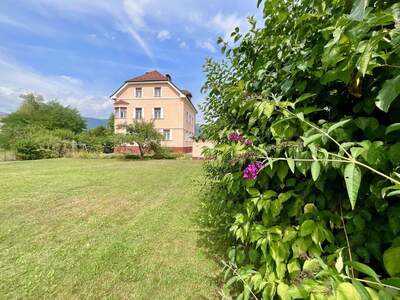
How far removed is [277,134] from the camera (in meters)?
0.97

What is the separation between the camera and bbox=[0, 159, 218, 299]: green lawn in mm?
2061

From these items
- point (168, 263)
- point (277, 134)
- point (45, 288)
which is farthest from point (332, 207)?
point (45, 288)

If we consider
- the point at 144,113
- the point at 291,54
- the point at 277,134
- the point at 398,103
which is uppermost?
the point at 144,113

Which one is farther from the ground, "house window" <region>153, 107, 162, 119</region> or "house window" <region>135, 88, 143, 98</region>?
"house window" <region>135, 88, 143, 98</region>

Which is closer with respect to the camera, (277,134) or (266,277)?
(277,134)

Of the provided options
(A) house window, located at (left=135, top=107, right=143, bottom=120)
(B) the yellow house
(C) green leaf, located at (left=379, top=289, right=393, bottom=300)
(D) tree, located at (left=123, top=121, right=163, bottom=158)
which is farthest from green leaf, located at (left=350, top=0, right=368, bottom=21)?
(A) house window, located at (left=135, top=107, right=143, bottom=120)

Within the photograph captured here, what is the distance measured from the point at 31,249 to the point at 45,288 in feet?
3.34

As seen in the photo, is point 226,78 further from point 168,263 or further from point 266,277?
point 168,263

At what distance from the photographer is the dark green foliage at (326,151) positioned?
2.12 ft

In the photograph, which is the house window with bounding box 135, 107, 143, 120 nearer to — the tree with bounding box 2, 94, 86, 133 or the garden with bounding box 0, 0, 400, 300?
the tree with bounding box 2, 94, 86, 133

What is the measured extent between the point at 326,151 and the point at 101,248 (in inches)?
118

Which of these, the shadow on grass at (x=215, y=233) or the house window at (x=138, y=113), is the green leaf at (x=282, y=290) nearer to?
the shadow on grass at (x=215, y=233)

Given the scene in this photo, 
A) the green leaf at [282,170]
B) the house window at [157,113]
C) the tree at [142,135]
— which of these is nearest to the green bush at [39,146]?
the tree at [142,135]

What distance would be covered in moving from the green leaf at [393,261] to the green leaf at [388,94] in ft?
1.48
